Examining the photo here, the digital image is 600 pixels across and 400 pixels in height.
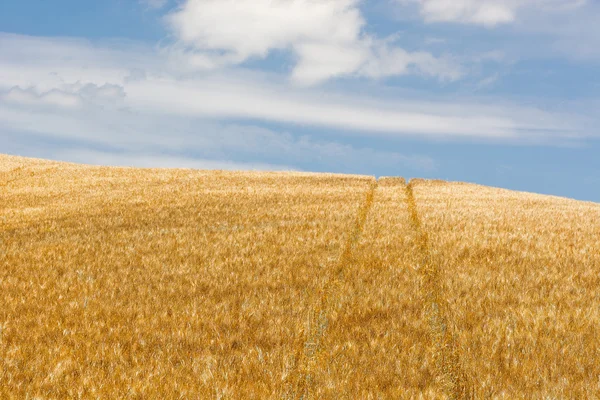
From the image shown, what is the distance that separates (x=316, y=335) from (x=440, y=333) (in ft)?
6.17

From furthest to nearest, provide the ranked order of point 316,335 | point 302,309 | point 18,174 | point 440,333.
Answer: point 18,174
point 302,309
point 440,333
point 316,335

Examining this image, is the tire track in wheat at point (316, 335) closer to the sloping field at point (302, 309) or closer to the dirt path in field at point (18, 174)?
the sloping field at point (302, 309)

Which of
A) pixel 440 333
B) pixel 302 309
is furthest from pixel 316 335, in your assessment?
pixel 440 333

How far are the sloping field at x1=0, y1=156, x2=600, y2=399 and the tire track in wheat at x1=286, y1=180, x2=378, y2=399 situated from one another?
0.11 ft

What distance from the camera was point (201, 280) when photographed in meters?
10.5

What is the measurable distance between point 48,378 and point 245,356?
2.48 metres

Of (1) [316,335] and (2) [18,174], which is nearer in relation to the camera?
(1) [316,335]

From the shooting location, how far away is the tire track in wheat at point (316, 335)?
638 centimetres

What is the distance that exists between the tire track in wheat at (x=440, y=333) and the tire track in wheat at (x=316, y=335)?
1.58 meters

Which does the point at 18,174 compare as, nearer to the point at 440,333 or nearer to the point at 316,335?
the point at 316,335

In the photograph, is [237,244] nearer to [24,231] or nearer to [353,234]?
[353,234]

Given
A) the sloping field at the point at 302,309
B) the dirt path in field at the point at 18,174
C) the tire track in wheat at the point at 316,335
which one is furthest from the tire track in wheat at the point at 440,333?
the dirt path in field at the point at 18,174

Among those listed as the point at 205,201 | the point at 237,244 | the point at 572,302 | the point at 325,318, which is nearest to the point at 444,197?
the point at 205,201

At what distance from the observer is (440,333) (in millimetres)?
7914
